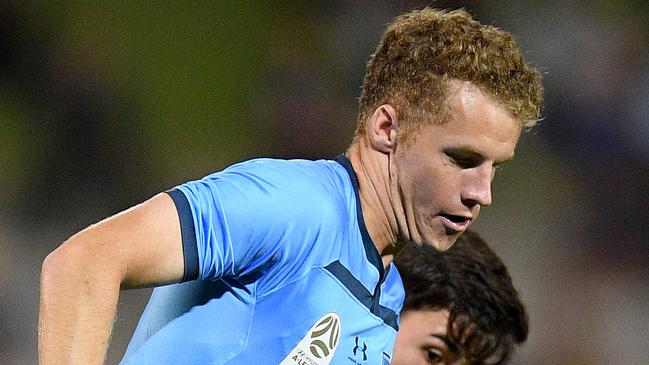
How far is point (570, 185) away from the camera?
3252mm

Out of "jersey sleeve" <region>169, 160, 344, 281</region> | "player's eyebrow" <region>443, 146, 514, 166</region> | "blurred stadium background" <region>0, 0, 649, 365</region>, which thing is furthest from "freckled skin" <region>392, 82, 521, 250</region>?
"blurred stadium background" <region>0, 0, 649, 365</region>

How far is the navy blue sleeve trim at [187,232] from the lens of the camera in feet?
3.26

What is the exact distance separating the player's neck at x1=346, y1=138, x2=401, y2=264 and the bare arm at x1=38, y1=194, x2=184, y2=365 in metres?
0.40

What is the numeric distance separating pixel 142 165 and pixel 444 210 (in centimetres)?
202

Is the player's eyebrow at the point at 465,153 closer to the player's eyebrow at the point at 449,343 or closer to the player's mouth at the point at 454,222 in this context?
the player's mouth at the point at 454,222

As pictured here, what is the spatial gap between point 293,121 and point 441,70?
1963 mm

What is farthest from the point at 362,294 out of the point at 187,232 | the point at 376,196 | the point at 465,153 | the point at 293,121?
the point at 293,121

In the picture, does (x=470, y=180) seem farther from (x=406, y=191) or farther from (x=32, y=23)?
(x=32, y=23)

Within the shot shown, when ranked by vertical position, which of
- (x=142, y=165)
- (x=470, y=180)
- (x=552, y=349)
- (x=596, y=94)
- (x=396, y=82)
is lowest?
(x=552, y=349)

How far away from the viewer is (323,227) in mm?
1144

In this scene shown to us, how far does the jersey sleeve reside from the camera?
1007 mm

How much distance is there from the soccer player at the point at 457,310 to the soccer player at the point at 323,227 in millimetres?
313

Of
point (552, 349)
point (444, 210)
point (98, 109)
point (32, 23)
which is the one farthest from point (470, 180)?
point (32, 23)

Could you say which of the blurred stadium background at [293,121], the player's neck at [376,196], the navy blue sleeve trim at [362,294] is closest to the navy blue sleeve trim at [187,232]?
the navy blue sleeve trim at [362,294]
